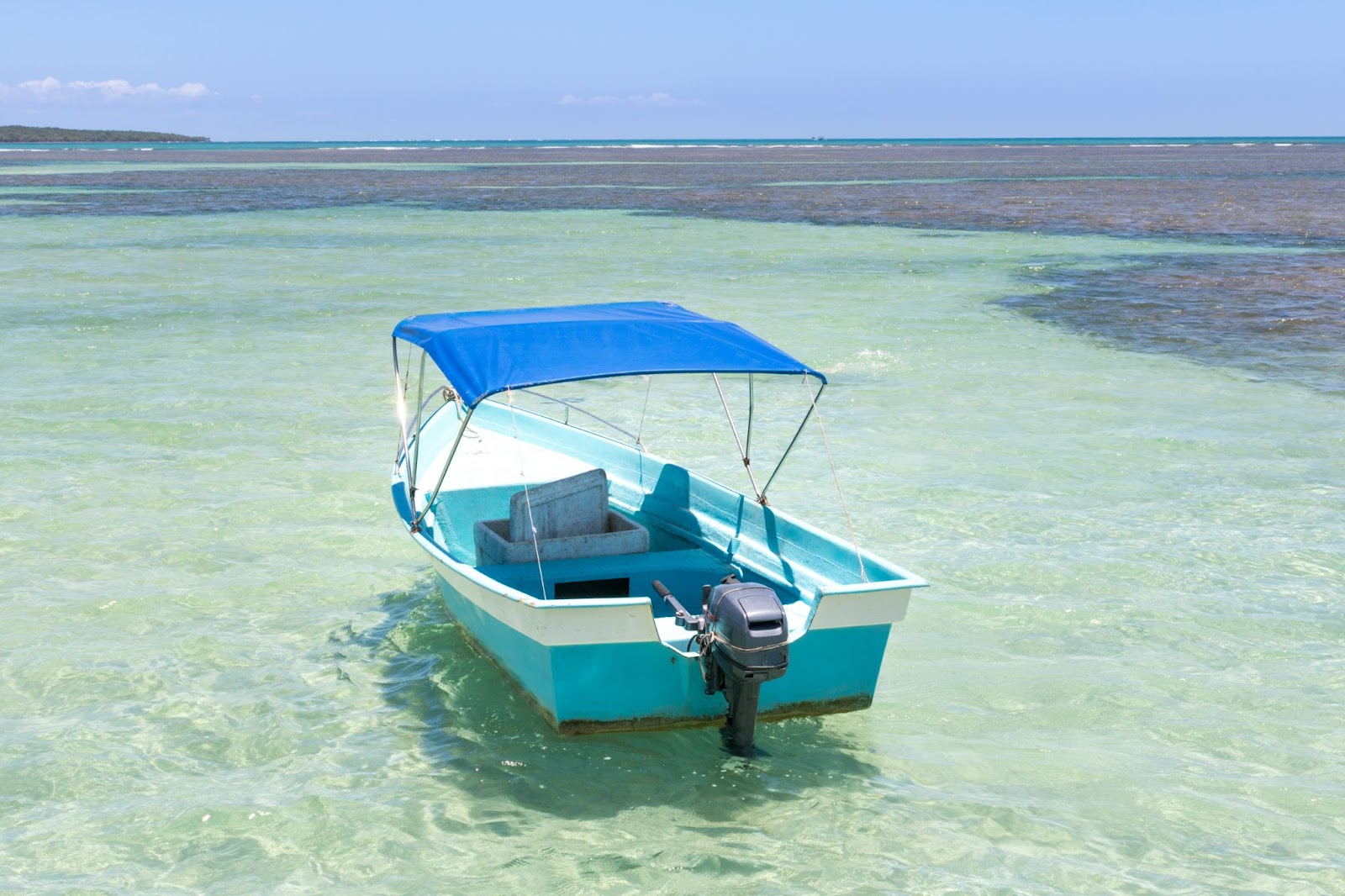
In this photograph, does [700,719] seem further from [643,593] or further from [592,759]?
[643,593]

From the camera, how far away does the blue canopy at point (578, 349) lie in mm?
6820

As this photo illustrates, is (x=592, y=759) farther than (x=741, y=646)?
Yes

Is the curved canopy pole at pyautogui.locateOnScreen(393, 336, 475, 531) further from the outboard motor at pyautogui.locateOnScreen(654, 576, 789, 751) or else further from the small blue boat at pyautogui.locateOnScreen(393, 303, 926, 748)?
the outboard motor at pyautogui.locateOnScreen(654, 576, 789, 751)

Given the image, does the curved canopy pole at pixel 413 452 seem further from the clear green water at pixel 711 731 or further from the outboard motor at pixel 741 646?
the outboard motor at pixel 741 646

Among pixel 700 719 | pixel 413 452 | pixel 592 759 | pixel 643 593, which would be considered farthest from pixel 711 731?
pixel 413 452

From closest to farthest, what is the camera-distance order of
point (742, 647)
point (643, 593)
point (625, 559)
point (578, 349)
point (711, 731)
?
1. point (742, 647)
2. point (711, 731)
3. point (578, 349)
4. point (643, 593)
5. point (625, 559)

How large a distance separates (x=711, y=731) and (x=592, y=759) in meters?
0.65

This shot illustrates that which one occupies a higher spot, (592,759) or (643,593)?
(643,593)

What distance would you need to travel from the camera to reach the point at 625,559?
308 inches

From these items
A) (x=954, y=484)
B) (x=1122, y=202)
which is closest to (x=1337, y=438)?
(x=954, y=484)

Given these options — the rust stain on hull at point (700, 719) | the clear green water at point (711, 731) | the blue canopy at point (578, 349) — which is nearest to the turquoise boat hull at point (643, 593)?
the rust stain on hull at point (700, 719)

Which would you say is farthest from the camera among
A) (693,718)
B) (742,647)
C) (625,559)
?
(625,559)

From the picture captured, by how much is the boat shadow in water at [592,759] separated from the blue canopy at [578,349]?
173cm

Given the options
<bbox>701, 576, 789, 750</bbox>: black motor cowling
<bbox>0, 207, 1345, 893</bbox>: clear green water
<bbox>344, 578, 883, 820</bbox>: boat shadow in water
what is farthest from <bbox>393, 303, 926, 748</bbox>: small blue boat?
<bbox>0, 207, 1345, 893</bbox>: clear green water
